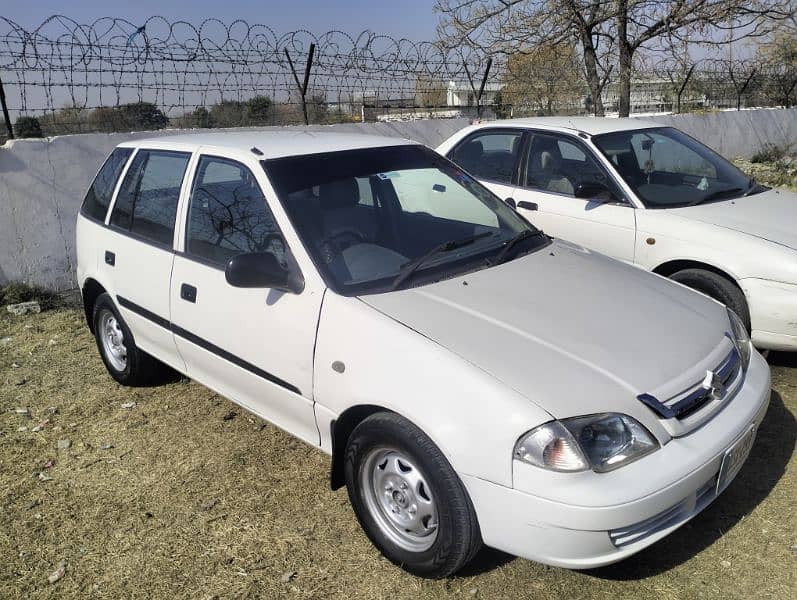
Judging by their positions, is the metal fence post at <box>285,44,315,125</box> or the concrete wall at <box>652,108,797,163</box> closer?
the metal fence post at <box>285,44,315,125</box>

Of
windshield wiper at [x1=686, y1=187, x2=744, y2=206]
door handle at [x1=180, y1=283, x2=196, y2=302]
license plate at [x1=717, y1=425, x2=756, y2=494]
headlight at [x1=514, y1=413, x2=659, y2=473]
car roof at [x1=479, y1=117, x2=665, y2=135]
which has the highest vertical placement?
car roof at [x1=479, y1=117, x2=665, y2=135]

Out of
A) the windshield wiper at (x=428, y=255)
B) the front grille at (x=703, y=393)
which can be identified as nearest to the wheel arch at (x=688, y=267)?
the front grille at (x=703, y=393)

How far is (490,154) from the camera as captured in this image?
588cm

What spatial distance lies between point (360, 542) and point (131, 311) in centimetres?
209

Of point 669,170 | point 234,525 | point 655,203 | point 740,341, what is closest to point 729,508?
point 740,341

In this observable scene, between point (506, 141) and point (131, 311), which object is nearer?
point (131, 311)

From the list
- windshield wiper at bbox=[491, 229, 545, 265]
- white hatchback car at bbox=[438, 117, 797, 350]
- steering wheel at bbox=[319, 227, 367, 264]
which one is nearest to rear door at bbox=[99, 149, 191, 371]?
steering wheel at bbox=[319, 227, 367, 264]

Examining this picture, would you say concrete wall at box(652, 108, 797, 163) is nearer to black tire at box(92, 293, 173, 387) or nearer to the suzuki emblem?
black tire at box(92, 293, 173, 387)

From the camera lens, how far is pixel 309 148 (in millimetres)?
3574

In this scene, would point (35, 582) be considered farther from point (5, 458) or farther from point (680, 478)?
point (680, 478)

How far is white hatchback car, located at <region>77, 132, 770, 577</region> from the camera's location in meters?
2.35

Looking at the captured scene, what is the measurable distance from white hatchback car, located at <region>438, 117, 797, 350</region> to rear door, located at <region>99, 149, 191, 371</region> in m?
2.82

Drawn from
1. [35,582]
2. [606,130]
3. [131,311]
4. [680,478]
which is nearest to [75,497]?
[35,582]

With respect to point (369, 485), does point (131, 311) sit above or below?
above
